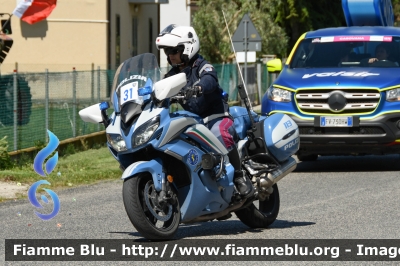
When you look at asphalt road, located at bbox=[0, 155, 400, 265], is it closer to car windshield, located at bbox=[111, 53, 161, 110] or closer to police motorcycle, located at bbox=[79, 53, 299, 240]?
police motorcycle, located at bbox=[79, 53, 299, 240]

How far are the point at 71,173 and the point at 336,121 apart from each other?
12.2 ft

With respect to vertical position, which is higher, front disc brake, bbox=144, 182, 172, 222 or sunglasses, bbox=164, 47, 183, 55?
sunglasses, bbox=164, 47, 183, 55

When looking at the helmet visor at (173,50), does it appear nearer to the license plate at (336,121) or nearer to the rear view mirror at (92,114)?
the rear view mirror at (92,114)

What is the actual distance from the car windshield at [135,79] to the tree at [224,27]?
101 ft

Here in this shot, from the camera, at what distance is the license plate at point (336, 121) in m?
14.5

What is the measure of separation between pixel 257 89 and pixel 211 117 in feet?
87.8

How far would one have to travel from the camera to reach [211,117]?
8.77 meters

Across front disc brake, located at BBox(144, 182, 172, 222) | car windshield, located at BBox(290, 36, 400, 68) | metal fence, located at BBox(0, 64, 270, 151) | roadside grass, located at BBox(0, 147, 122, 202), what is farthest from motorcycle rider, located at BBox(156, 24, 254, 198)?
metal fence, located at BBox(0, 64, 270, 151)

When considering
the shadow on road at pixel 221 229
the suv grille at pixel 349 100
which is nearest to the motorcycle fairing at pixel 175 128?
the shadow on road at pixel 221 229

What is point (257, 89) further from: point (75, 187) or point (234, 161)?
point (234, 161)

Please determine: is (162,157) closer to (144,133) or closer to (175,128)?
(175,128)

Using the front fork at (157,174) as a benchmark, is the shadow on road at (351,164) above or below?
below

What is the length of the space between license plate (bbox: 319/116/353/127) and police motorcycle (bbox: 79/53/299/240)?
545cm

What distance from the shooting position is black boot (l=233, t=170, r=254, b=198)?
8.82 m
